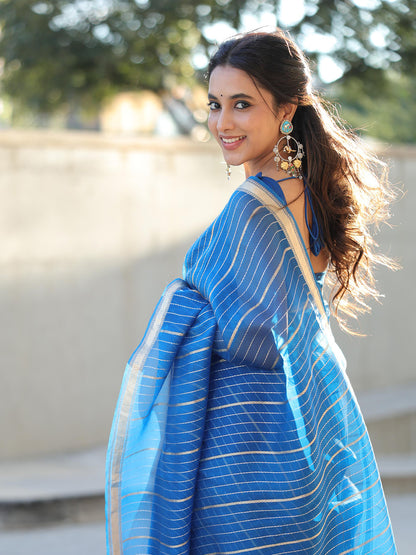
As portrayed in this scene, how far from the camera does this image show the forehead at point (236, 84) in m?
1.72

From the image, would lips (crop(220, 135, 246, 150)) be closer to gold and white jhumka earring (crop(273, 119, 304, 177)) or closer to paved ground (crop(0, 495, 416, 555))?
gold and white jhumka earring (crop(273, 119, 304, 177))

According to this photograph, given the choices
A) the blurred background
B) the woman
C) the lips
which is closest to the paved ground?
the blurred background

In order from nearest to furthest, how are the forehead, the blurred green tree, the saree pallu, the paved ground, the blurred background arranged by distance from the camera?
1. the saree pallu
2. the forehead
3. the paved ground
4. the blurred background
5. the blurred green tree

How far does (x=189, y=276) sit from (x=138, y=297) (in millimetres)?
3447

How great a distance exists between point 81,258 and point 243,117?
3.27 meters

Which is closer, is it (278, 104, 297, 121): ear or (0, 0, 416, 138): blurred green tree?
(278, 104, 297, 121): ear

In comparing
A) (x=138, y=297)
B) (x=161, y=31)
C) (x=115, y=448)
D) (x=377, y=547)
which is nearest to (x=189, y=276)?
(x=115, y=448)

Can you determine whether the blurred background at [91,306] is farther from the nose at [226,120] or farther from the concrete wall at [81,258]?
the nose at [226,120]

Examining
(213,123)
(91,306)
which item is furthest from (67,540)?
(213,123)

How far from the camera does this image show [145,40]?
456 inches

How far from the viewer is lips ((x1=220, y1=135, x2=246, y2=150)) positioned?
175 centimetres

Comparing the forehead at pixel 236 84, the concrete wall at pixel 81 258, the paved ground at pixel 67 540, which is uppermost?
the forehead at pixel 236 84

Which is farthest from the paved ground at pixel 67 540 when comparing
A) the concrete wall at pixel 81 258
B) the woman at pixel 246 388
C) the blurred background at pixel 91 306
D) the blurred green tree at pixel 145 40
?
the blurred green tree at pixel 145 40

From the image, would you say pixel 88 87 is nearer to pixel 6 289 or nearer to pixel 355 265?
pixel 6 289
